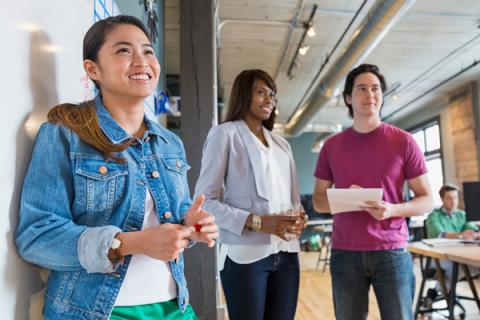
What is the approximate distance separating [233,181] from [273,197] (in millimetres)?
170

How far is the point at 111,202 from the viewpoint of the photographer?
2.77 feet

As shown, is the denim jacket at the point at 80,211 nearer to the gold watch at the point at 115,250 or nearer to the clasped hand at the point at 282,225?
the gold watch at the point at 115,250

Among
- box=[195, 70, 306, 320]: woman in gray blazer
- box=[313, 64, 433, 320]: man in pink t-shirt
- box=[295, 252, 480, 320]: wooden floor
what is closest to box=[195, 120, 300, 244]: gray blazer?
box=[195, 70, 306, 320]: woman in gray blazer

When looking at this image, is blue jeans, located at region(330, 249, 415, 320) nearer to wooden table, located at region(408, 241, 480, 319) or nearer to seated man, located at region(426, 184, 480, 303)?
wooden table, located at region(408, 241, 480, 319)

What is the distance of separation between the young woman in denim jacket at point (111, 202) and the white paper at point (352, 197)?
2.16 feet

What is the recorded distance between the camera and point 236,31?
4.99 m

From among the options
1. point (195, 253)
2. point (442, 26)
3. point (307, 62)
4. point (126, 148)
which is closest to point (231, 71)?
point (307, 62)

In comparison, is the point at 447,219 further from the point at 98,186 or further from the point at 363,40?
the point at 98,186

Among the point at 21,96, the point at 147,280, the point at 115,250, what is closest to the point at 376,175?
the point at 147,280

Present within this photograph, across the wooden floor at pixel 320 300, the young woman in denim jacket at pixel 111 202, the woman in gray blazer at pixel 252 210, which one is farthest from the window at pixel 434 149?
the young woman in denim jacket at pixel 111 202

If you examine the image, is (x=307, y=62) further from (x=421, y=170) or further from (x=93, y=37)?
(x=93, y=37)

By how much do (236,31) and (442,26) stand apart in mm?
2562

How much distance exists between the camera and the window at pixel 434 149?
849 centimetres

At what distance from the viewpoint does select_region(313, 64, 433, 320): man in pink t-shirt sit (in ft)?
4.91
